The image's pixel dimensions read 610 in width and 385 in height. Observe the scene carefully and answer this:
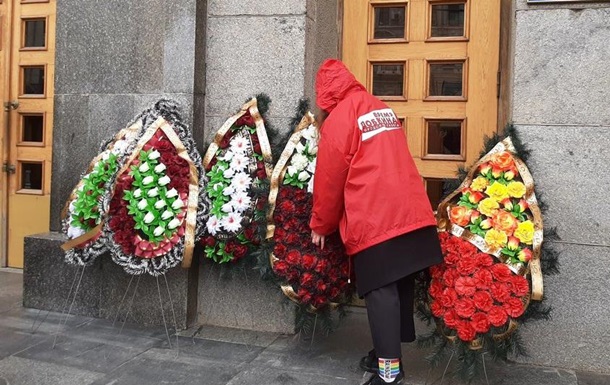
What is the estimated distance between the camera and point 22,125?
6.77 metres

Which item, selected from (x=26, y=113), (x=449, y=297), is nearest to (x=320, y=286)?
(x=449, y=297)

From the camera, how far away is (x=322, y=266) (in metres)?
4.24

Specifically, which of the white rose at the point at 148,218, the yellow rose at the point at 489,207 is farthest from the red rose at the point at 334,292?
the white rose at the point at 148,218

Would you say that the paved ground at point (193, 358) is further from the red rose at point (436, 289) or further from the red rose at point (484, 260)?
the red rose at point (484, 260)

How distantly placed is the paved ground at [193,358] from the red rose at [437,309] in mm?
546

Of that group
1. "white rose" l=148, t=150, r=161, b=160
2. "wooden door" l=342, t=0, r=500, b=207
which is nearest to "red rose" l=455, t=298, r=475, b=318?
"wooden door" l=342, t=0, r=500, b=207

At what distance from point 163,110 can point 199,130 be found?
384mm

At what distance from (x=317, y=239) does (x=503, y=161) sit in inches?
48.6

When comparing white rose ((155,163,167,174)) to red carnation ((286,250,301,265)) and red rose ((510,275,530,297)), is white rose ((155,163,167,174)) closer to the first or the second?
red carnation ((286,250,301,265))

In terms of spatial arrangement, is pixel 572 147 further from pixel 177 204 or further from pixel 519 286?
pixel 177 204

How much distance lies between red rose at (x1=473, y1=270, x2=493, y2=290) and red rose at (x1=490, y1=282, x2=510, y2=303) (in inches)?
1.5

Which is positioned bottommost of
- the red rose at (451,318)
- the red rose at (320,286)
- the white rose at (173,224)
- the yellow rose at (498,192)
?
the red rose at (451,318)

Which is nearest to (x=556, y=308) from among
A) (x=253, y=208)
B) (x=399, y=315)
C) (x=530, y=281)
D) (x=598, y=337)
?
(x=598, y=337)

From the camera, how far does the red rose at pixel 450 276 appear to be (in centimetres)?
390
